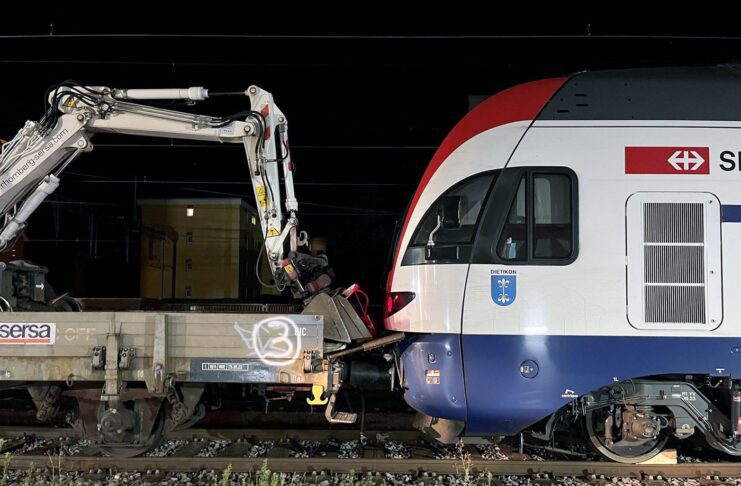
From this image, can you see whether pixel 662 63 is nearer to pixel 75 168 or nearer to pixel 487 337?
pixel 487 337

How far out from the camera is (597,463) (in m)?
5.44

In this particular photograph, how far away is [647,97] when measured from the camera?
5.18m

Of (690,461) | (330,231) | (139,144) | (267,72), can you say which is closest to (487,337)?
(690,461)

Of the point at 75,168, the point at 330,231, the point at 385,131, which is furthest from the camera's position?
the point at 330,231

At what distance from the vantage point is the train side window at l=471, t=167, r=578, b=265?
4973 mm

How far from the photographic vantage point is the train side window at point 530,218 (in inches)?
196

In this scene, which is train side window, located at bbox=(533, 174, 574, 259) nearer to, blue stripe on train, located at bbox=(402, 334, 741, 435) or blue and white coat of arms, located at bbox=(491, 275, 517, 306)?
blue and white coat of arms, located at bbox=(491, 275, 517, 306)

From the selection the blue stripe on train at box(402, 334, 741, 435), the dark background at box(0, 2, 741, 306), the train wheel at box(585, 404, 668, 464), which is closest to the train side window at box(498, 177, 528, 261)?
the blue stripe on train at box(402, 334, 741, 435)

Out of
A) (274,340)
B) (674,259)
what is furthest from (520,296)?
(274,340)

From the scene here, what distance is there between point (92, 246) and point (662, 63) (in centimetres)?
1919

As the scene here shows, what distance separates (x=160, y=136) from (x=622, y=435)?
233 inches

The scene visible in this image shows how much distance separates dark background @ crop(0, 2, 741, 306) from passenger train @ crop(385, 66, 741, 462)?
11.0 feet

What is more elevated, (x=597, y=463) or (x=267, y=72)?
(x=267, y=72)

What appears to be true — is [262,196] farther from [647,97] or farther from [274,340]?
[647,97]
